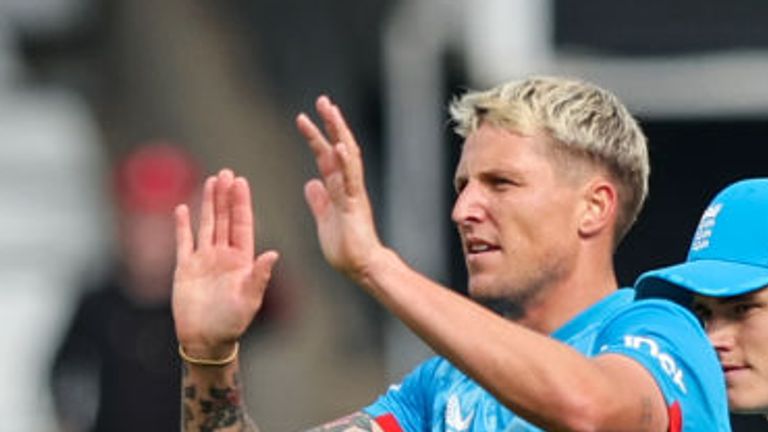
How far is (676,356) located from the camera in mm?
6223

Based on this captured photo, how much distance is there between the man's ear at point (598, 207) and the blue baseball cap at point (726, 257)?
161mm

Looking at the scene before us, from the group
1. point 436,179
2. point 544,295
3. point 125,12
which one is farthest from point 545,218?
point 125,12

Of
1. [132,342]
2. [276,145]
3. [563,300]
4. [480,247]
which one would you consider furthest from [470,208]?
[276,145]

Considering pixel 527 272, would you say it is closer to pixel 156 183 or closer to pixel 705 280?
pixel 705 280

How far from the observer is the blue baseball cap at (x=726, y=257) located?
655cm

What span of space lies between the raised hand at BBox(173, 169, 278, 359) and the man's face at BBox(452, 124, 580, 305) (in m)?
0.47

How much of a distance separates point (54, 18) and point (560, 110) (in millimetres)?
10869

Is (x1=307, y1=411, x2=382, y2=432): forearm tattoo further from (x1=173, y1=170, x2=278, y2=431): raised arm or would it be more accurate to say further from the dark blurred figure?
the dark blurred figure

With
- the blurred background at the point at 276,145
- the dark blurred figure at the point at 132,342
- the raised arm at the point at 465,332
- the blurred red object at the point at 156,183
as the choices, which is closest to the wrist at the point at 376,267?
the raised arm at the point at 465,332

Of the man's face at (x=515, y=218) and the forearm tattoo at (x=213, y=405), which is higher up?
the man's face at (x=515, y=218)

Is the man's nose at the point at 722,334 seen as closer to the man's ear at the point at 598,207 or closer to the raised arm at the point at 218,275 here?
the man's ear at the point at 598,207

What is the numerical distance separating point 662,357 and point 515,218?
0.57 m

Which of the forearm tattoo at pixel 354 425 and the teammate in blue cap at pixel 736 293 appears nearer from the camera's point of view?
the teammate in blue cap at pixel 736 293

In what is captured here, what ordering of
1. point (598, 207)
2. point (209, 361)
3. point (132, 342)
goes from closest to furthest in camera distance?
point (598, 207)
point (209, 361)
point (132, 342)
